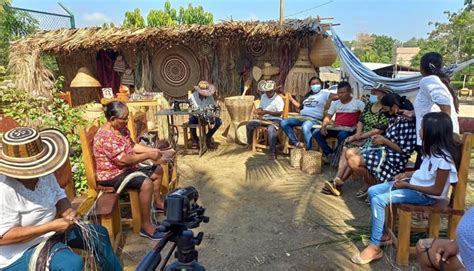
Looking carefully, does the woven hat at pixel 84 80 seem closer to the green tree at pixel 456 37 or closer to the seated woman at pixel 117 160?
the seated woman at pixel 117 160

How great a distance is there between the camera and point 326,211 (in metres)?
3.37

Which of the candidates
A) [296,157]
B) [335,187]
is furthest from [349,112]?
[335,187]

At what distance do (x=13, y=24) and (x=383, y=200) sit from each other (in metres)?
9.64

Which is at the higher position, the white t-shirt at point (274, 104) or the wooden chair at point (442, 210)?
the white t-shirt at point (274, 104)

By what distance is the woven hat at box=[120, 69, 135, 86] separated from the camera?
7.77m

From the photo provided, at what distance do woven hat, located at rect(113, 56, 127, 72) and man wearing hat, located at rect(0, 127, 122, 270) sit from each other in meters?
6.27

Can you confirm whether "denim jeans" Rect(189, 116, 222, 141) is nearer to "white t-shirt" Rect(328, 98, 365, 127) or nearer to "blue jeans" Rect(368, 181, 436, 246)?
"white t-shirt" Rect(328, 98, 365, 127)

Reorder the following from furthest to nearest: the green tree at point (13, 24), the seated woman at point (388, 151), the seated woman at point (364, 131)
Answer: the green tree at point (13, 24), the seated woman at point (364, 131), the seated woman at point (388, 151)

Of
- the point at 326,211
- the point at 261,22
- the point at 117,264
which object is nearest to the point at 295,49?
the point at 261,22

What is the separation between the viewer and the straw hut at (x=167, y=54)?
6527mm

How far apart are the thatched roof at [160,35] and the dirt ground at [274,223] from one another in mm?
2794

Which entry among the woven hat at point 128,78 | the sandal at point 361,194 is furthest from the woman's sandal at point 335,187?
the woven hat at point 128,78

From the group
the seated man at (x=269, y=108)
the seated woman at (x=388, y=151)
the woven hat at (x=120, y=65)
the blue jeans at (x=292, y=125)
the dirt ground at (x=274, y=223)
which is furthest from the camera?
the woven hat at (x=120, y=65)

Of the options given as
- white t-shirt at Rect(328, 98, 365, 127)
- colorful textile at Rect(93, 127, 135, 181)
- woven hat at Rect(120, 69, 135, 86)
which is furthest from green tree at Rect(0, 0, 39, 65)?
white t-shirt at Rect(328, 98, 365, 127)
